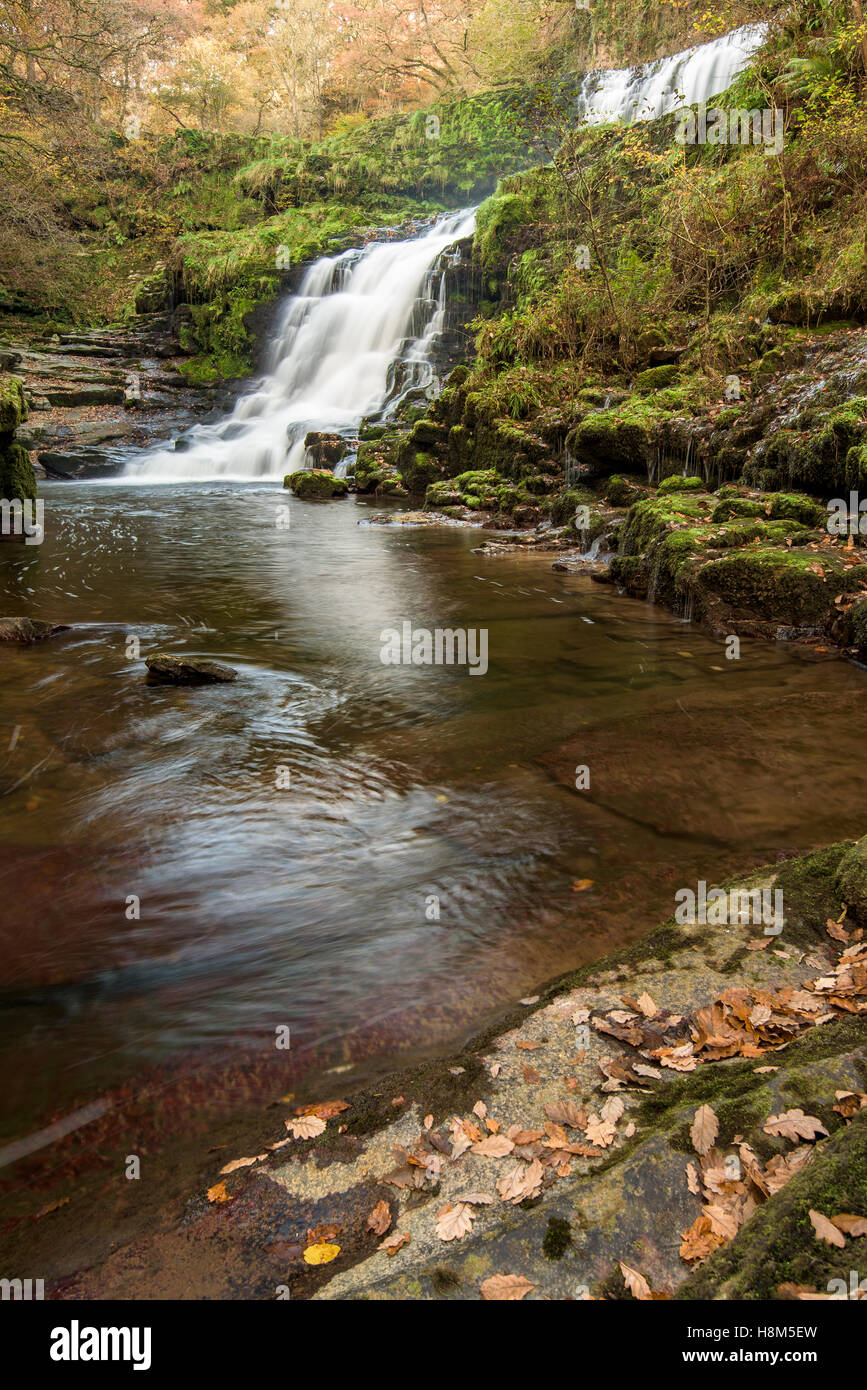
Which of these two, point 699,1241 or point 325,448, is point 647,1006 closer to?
point 699,1241

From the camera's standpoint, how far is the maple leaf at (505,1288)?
5.16ft

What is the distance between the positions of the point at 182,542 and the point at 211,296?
20.3m

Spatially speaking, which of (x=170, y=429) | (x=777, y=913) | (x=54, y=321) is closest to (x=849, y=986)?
(x=777, y=913)

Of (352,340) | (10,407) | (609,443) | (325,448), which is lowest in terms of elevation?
(609,443)

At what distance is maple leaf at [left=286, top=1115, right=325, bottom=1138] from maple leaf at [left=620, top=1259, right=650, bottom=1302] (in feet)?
3.43

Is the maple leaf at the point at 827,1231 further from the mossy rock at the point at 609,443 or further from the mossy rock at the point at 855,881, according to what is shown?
the mossy rock at the point at 609,443

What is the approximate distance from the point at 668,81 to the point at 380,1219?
26598mm

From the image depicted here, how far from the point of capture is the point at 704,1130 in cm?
188

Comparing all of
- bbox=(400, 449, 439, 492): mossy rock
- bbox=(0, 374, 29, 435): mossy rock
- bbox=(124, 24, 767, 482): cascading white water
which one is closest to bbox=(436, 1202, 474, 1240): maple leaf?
bbox=(0, 374, 29, 435): mossy rock

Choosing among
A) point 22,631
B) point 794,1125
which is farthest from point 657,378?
point 794,1125

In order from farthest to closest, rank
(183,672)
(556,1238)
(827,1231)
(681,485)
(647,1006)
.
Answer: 1. (681,485)
2. (183,672)
3. (647,1006)
4. (556,1238)
5. (827,1231)

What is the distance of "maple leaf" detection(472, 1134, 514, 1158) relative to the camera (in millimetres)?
2104

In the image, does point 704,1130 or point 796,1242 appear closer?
point 796,1242
